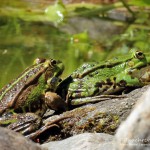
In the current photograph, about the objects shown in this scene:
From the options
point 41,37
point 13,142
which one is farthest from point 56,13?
point 13,142

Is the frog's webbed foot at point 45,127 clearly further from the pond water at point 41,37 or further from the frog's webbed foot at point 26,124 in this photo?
the pond water at point 41,37

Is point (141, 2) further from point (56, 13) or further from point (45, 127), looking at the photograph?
point (45, 127)

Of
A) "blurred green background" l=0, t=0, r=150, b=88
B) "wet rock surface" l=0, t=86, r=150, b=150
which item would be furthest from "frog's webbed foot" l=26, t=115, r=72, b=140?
"blurred green background" l=0, t=0, r=150, b=88

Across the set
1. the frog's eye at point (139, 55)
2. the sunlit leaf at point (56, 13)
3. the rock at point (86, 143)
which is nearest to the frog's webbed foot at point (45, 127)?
the rock at point (86, 143)

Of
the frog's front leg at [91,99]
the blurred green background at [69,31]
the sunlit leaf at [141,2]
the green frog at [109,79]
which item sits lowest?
the blurred green background at [69,31]

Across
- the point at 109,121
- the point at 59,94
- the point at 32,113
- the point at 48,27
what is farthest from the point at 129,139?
the point at 48,27

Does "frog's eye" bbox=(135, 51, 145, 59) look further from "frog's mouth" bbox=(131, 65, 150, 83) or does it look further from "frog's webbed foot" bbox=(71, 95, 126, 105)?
"frog's webbed foot" bbox=(71, 95, 126, 105)
